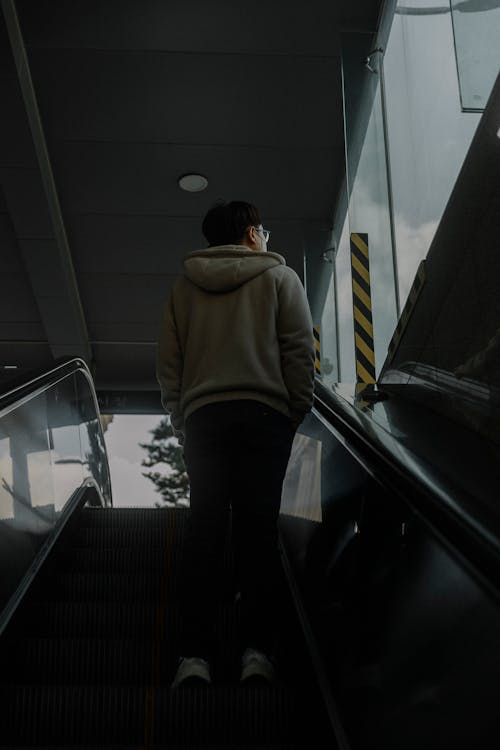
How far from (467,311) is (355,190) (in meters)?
3.11

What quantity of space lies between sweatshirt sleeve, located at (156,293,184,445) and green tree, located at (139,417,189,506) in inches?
1153

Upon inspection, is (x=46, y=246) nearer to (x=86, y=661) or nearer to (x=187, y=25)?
(x=187, y=25)

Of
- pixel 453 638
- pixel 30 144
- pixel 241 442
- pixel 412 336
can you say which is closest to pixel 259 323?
pixel 241 442

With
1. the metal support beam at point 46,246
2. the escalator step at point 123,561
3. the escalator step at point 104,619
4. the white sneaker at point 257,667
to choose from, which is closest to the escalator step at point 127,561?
the escalator step at point 123,561

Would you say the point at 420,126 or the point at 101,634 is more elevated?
the point at 420,126

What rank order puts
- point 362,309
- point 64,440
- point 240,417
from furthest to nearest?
point 362,309 < point 64,440 < point 240,417

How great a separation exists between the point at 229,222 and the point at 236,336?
1.61 feet

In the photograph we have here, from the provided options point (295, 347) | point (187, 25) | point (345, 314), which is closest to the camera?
point (295, 347)

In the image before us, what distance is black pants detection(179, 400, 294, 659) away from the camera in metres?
2.52

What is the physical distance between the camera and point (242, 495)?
2.57m

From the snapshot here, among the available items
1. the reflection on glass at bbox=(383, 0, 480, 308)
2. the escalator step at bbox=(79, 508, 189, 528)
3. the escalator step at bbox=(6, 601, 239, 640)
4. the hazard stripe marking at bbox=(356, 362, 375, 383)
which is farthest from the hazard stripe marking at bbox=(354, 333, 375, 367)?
the escalator step at bbox=(6, 601, 239, 640)

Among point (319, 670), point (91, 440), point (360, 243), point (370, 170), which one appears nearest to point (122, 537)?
point (319, 670)

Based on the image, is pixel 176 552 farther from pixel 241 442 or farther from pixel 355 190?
pixel 355 190

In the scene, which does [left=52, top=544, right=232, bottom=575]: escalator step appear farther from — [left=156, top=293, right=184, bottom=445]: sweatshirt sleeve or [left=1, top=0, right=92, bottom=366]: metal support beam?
[left=1, top=0, right=92, bottom=366]: metal support beam
